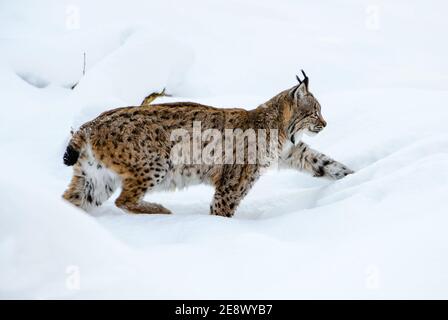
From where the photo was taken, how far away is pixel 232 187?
5500mm

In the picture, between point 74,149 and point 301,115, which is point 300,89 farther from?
point 74,149

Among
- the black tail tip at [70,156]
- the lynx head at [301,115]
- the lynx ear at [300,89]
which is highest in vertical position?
the lynx ear at [300,89]

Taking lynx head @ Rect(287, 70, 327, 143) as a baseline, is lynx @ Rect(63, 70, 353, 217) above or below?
below

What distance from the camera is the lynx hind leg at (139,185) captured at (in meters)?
5.30

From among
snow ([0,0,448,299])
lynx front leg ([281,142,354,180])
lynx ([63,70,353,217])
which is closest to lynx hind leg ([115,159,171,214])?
lynx ([63,70,353,217])

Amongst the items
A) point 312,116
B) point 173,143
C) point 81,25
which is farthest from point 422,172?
point 81,25

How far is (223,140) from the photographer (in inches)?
223

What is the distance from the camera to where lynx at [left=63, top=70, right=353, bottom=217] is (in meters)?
5.28

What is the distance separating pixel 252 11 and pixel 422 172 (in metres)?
12.6

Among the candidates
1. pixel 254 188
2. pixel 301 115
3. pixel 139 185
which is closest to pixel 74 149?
pixel 139 185

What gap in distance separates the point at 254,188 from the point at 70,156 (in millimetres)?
1802
